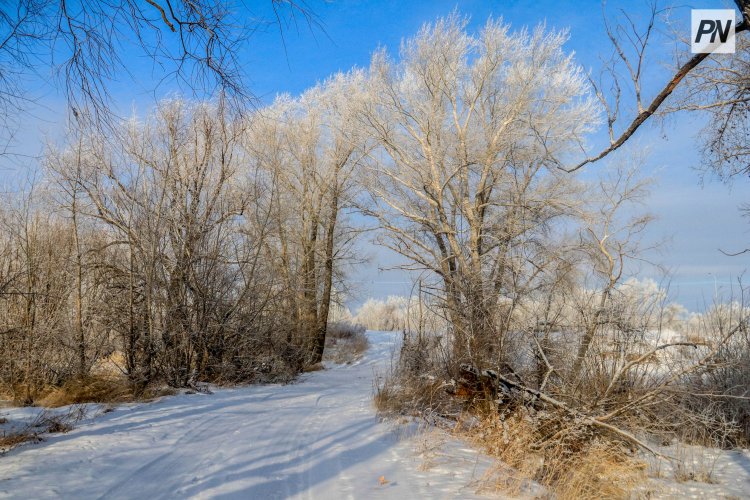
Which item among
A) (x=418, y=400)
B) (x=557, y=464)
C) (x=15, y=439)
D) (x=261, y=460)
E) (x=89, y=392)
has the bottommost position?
(x=557, y=464)

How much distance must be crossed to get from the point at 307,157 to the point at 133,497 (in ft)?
57.9

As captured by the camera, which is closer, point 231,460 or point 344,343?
point 231,460

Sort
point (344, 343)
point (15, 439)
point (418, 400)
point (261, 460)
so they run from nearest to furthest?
point (15, 439), point (261, 460), point (418, 400), point (344, 343)

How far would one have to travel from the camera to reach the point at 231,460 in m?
5.25

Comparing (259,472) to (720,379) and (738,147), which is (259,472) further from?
(720,379)

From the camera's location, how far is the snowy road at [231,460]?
4.38 metres


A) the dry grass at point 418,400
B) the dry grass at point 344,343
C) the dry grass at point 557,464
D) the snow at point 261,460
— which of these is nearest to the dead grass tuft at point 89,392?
the snow at point 261,460

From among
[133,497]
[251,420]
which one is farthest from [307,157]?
[133,497]

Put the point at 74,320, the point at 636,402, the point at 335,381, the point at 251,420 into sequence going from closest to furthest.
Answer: the point at 636,402 → the point at 251,420 → the point at 74,320 → the point at 335,381

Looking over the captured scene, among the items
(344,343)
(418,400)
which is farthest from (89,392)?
(344,343)

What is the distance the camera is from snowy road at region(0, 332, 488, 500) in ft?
14.4

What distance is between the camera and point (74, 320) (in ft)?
31.7

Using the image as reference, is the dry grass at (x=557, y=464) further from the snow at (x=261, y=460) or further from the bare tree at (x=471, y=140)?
the bare tree at (x=471, y=140)

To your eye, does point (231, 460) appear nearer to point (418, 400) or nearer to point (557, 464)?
point (418, 400)
